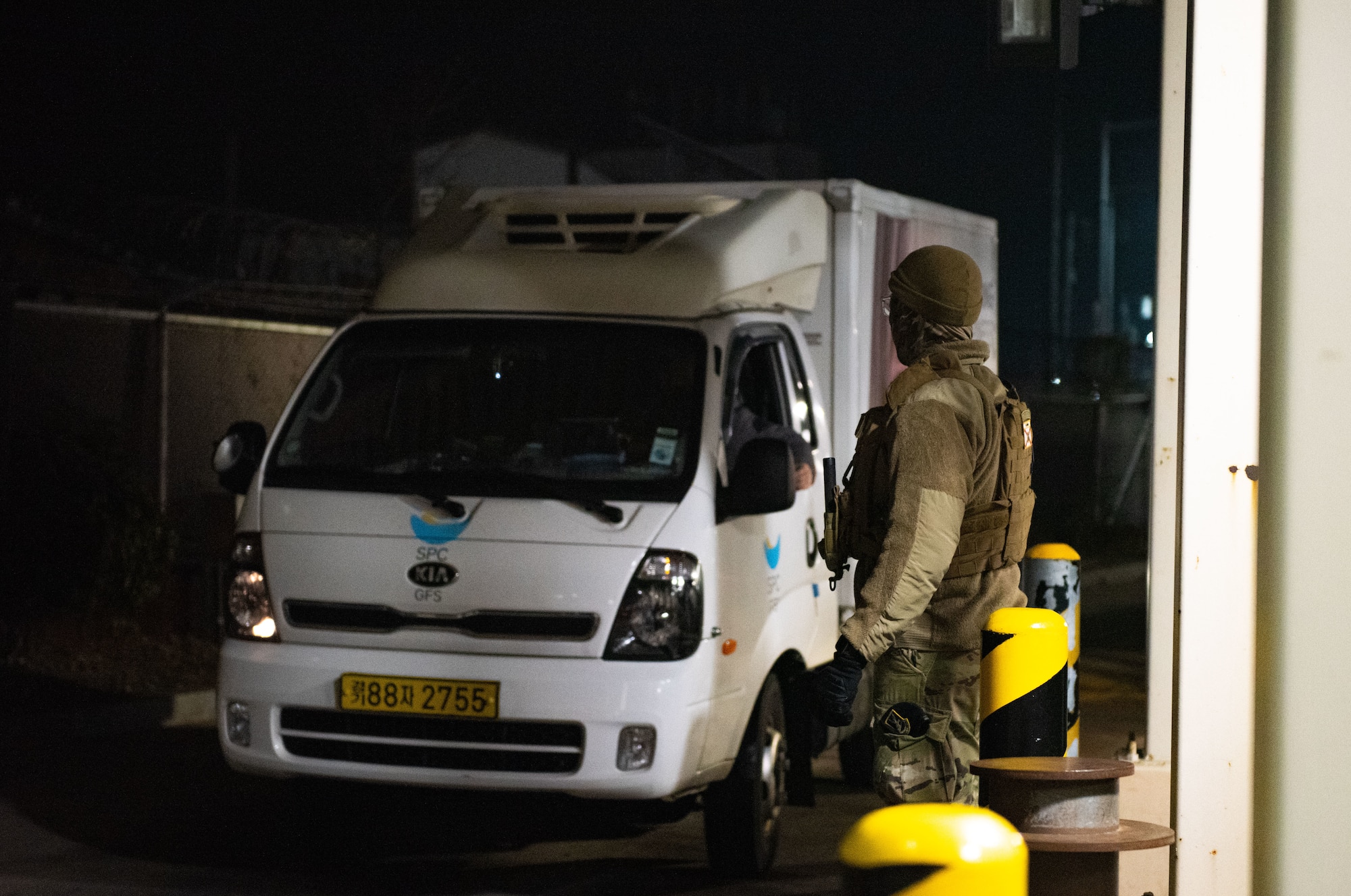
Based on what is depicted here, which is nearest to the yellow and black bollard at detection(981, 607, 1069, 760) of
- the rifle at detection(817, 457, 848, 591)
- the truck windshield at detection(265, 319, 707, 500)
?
the rifle at detection(817, 457, 848, 591)

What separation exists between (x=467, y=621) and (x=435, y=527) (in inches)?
13.5

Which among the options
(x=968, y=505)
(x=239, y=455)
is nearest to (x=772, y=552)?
(x=239, y=455)

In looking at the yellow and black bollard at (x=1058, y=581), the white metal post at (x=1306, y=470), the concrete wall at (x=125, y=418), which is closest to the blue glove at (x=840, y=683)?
the white metal post at (x=1306, y=470)

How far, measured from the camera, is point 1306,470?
3295 millimetres

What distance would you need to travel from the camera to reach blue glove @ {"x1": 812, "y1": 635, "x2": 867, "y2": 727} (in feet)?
12.7

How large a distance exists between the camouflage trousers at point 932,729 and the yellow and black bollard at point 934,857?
1737 mm

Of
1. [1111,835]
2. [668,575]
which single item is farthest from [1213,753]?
[668,575]

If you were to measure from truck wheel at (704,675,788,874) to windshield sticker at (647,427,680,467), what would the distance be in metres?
0.96

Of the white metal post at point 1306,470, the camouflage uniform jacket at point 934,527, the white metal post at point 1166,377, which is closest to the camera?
the white metal post at point 1306,470

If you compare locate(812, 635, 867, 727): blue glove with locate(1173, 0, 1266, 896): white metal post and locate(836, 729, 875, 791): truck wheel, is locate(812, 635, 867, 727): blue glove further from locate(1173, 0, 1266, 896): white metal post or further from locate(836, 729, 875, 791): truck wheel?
locate(836, 729, 875, 791): truck wheel

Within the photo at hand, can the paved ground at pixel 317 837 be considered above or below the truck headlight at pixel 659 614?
below

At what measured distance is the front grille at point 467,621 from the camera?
18.3ft

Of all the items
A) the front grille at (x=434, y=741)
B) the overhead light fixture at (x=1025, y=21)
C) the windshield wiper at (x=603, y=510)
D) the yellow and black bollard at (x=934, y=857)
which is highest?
the overhead light fixture at (x=1025, y=21)

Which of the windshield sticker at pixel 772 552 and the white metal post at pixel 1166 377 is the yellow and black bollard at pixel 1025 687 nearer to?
the white metal post at pixel 1166 377
